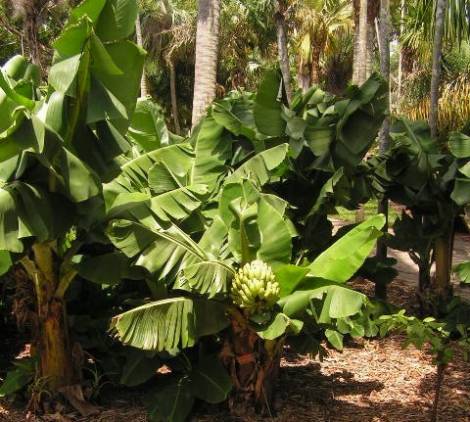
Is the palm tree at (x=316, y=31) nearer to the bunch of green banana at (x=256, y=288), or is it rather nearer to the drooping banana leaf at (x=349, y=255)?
the drooping banana leaf at (x=349, y=255)

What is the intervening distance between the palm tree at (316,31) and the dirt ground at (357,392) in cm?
1856

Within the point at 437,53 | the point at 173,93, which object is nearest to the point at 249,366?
the point at 437,53

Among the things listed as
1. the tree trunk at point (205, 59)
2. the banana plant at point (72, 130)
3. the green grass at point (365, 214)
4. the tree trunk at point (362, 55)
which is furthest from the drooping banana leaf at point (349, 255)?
the green grass at point (365, 214)

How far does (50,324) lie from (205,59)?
485cm

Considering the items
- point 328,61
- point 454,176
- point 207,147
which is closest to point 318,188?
point 207,147

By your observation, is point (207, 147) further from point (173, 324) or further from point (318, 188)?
point (173, 324)

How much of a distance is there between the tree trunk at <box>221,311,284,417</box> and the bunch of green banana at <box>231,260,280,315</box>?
0.64m

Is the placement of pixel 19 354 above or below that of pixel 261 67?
below

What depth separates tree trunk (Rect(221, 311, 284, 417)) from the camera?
5953mm

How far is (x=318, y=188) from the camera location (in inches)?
283

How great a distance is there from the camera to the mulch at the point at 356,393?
633 cm

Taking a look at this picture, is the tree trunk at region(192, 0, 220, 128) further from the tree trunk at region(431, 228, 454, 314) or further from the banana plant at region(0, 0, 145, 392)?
the tree trunk at region(431, 228, 454, 314)

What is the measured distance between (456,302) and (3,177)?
5.74 m

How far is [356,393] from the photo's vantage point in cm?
698
